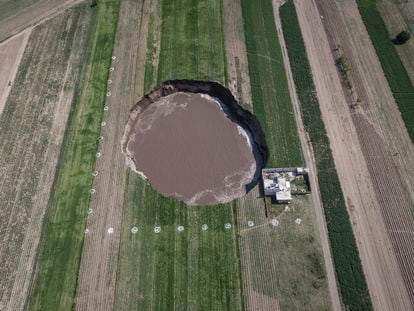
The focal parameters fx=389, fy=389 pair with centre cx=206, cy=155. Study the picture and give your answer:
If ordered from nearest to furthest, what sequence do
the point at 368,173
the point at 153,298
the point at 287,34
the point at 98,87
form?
the point at 153,298, the point at 368,173, the point at 98,87, the point at 287,34

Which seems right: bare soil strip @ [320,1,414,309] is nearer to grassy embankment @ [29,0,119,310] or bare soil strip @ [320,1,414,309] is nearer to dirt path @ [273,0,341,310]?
dirt path @ [273,0,341,310]

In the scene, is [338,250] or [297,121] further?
[297,121]

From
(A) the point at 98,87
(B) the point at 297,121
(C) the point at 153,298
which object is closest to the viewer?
(C) the point at 153,298

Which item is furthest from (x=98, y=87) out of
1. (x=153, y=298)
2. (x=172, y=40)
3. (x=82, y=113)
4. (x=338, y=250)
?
(x=338, y=250)

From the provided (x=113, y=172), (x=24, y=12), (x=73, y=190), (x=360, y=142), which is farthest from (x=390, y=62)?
(x=24, y=12)

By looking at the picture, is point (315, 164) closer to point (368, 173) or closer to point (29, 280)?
point (368, 173)

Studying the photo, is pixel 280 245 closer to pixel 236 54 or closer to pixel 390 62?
pixel 236 54

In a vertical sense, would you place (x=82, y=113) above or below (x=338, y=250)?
above
